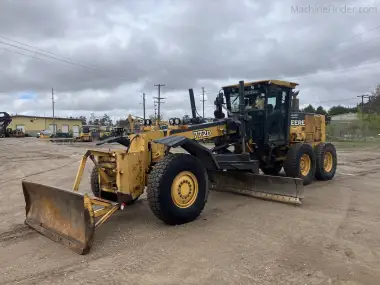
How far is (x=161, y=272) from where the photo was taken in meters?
4.02

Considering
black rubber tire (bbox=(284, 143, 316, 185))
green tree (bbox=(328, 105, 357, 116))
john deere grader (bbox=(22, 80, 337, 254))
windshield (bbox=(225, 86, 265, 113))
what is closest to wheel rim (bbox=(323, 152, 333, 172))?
john deere grader (bbox=(22, 80, 337, 254))

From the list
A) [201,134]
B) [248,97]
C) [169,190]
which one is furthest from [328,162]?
[169,190]

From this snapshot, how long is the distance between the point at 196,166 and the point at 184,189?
45 centimetres

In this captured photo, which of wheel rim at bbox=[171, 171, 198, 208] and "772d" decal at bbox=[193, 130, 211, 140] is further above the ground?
"772d" decal at bbox=[193, 130, 211, 140]

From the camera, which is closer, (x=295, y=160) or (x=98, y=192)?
(x=98, y=192)

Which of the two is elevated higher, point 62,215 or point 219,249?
point 62,215

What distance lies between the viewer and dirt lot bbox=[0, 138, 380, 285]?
12.8 ft

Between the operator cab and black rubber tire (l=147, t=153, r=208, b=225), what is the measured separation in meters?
2.86

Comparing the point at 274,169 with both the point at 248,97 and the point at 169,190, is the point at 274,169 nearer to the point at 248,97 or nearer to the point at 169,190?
the point at 248,97

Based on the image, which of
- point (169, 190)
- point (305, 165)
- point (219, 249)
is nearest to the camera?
point (219, 249)

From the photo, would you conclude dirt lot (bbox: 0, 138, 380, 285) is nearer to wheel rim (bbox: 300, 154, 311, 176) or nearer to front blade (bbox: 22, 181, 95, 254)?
front blade (bbox: 22, 181, 95, 254)

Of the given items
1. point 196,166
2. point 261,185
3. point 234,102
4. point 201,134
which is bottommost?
point 261,185

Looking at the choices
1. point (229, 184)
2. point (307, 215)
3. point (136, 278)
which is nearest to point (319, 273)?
point (136, 278)

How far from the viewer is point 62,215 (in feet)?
16.9
